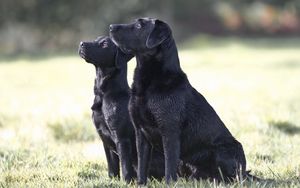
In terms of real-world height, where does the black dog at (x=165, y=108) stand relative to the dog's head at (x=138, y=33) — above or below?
below

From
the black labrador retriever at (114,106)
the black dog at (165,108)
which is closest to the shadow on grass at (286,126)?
the black dog at (165,108)

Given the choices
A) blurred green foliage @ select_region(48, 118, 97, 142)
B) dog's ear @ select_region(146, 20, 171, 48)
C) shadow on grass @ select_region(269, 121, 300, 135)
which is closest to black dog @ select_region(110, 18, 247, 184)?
dog's ear @ select_region(146, 20, 171, 48)

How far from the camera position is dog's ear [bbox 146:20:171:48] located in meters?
5.27

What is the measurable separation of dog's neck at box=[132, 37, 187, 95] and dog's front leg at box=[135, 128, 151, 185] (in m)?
0.41

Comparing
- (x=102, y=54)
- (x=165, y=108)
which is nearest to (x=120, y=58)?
(x=102, y=54)

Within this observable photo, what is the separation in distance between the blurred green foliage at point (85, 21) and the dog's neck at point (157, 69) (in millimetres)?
26630

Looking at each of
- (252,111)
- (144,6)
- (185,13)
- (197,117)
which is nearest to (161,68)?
(197,117)

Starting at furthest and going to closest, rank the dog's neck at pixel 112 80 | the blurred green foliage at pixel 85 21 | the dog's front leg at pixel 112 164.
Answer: the blurred green foliage at pixel 85 21 < the dog's front leg at pixel 112 164 < the dog's neck at pixel 112 80

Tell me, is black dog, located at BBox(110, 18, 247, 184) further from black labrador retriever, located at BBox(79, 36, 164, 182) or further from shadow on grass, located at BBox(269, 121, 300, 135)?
shadow on grass, located at BBox(269, 121, 300, 135)

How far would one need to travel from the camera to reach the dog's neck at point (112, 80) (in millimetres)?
5805

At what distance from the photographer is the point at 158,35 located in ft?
17.4

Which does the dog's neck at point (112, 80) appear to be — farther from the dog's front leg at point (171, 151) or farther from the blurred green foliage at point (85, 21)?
the blurred green foliage at point (85, 21)

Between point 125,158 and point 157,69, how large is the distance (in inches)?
35.0

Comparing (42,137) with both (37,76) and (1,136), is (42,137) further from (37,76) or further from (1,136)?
(37,76)
